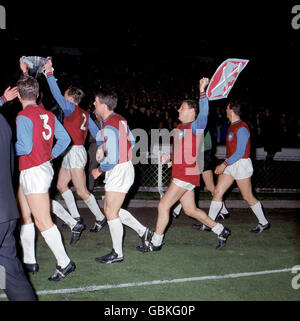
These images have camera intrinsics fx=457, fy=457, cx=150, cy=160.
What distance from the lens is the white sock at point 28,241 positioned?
5.36 metres

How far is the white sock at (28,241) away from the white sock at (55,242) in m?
0.43

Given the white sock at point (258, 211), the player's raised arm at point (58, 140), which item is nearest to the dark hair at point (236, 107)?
the white sock at point (258, 211)

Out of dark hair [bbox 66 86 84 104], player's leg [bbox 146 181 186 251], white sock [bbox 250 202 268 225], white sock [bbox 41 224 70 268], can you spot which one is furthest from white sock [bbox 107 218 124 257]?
white sock [bbox 250 202 268 225]

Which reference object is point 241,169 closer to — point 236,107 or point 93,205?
point 236,107

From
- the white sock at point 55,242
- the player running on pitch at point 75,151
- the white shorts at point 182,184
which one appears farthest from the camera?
the player running on pitch at point 75,151

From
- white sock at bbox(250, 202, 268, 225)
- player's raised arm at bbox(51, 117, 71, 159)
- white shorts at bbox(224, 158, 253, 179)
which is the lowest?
white sock at bbox(250, 202, 268, 225)

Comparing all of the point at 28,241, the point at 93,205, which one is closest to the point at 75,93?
the point at 93,205

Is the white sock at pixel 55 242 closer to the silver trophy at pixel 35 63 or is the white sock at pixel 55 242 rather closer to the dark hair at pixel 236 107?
the silver trophy at pixel 35 63

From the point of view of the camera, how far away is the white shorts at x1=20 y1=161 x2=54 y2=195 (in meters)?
4.83

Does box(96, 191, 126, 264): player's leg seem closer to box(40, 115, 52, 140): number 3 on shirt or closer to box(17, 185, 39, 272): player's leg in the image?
box(17, 185, 39, 272): player's leg

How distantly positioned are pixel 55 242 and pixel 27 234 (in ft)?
1.76

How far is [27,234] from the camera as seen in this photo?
5.36 m

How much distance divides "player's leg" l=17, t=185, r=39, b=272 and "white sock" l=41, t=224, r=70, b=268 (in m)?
0.45
